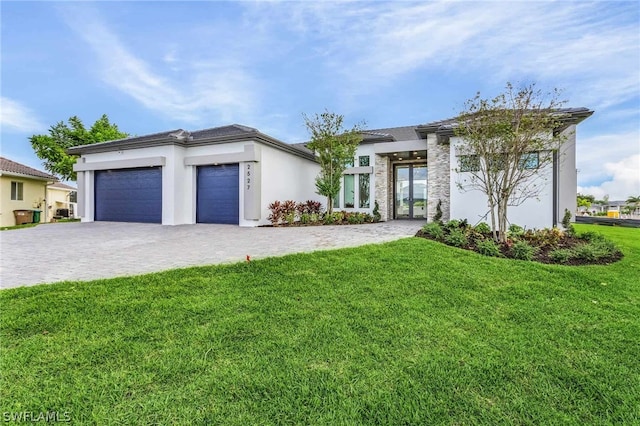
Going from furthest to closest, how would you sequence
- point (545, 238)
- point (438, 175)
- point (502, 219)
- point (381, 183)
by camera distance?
point (381, 183)
point (438, 175)
point (502, 219)
point (545, 238)

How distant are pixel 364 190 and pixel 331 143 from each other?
12.4ft

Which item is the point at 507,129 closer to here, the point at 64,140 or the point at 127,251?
the point at 127,251

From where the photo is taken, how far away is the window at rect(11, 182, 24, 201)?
63.5ft

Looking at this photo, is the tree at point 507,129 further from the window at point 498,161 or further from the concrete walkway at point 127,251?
the concrete walkway at point 127,251

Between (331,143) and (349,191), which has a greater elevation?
(331,143)

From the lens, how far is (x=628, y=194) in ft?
105

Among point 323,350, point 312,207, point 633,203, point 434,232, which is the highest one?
point 633,203

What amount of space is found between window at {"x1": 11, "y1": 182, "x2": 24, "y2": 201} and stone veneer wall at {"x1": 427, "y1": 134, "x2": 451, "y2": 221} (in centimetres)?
2601

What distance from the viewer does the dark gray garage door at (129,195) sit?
546 inches

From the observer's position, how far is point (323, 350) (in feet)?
9.13

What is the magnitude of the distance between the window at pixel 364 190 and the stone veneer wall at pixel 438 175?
3.85 metres

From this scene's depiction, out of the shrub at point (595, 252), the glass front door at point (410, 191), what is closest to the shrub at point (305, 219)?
the glass front door at point (410, 191)

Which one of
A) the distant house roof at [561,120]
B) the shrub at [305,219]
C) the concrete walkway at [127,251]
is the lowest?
the concrete walkway at [127,251]

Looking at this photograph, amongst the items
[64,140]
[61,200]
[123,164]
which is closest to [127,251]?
[123,164]
